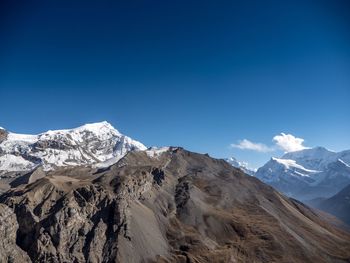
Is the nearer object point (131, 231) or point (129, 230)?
point (129, 230)

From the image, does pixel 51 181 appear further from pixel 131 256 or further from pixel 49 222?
pixel 131 256

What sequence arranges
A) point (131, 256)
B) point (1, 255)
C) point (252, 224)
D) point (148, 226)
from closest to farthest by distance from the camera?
point (1, 255), point (131, 256), point (148, 226), point (252, 224)

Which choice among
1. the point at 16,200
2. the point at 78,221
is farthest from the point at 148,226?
the point at 16,200

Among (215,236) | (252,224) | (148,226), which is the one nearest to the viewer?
(148,226)

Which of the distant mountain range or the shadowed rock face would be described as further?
the shadowed rock face

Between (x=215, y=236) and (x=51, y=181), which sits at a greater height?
(x=51, y=181)

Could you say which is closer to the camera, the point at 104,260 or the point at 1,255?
the point at 1,255

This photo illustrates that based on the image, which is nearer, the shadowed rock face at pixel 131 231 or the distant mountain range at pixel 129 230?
the distant mountain range at pixel 129 230

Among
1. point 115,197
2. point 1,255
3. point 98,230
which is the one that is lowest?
point 1,255

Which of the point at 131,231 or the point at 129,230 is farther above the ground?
the point at 129,230

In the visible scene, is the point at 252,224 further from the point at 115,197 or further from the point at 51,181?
the point at 51,181
